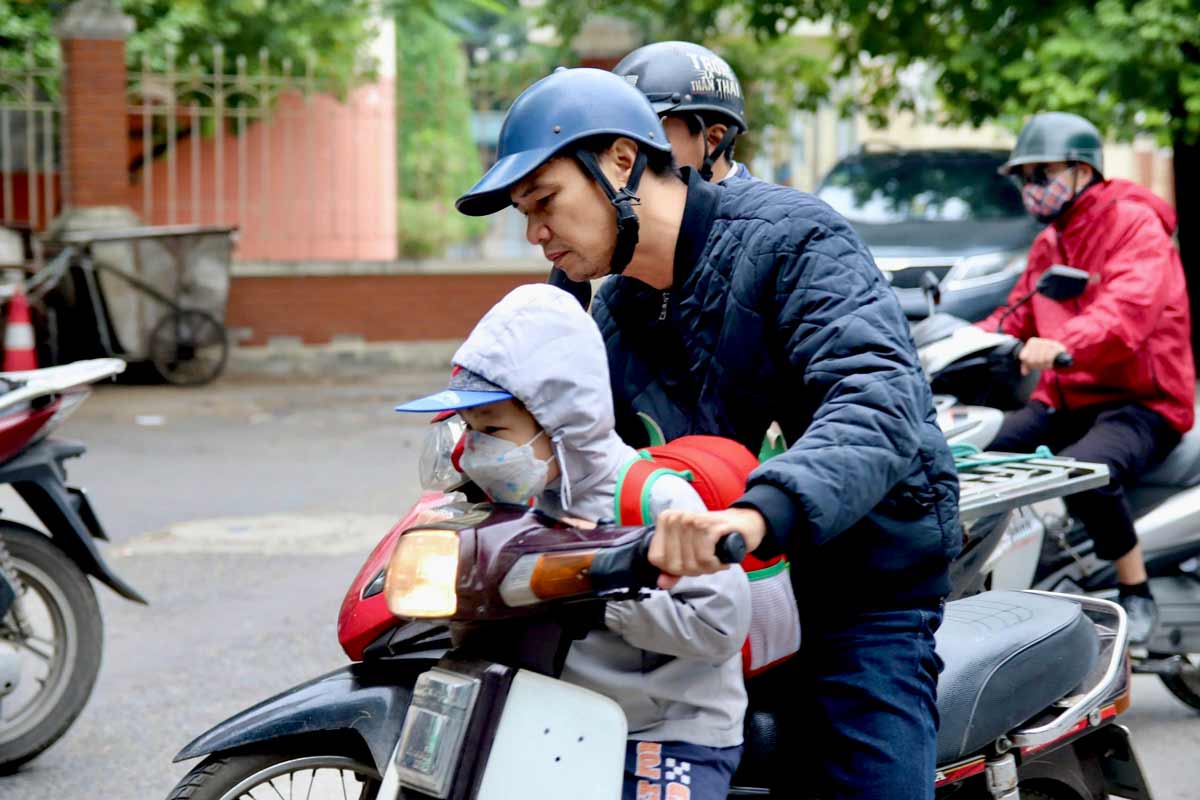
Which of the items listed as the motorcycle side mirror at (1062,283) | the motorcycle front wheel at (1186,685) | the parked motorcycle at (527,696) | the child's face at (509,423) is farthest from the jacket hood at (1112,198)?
the child's face at (509,423)

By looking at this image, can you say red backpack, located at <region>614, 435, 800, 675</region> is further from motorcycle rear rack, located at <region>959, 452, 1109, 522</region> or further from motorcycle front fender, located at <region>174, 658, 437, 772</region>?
motorcycle rear rack, located at <region>959, 452, 1109, 522</region>

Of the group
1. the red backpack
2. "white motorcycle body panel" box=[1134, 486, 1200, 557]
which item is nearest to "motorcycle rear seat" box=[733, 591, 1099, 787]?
the red backpack

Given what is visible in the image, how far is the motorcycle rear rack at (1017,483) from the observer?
12.2 feet

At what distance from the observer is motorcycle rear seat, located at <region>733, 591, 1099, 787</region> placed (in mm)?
2707

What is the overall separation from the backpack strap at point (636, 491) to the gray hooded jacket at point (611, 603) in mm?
14

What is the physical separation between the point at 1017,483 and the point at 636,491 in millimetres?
1725

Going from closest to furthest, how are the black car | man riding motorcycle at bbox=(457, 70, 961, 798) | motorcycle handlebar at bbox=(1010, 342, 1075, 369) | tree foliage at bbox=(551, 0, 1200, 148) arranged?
man riding motorcycle at bbox=(457, 70, 961, 798), motorcycle handlebar at bbox=(1010, 342, 1075, 369), the black car, tree foliage at bbox=(551, 0, 1200, 148)

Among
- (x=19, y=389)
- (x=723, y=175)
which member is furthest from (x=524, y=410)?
(x=19, y=389)

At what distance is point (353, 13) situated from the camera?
53.9 feet

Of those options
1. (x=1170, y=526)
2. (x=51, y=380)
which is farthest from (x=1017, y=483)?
(x=51, y=380)

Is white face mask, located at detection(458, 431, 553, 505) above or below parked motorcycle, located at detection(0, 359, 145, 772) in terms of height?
above

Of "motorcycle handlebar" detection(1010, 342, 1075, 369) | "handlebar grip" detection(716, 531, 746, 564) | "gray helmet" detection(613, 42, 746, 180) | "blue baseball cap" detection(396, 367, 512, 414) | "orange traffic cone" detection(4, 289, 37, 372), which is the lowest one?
"orange traffic cone" detection(4, 289, 37, 372)

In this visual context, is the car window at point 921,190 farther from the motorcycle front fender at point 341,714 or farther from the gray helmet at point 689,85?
the motorcycle front fender at point 341,714

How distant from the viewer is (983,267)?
11320 millimetres
